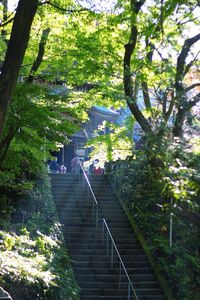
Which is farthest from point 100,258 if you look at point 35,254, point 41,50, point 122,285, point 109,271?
point 41,50

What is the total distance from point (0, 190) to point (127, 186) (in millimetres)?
5917

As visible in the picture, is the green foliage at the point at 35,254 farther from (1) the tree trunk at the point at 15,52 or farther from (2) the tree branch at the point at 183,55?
(2) the tree branch at the point at 183,55

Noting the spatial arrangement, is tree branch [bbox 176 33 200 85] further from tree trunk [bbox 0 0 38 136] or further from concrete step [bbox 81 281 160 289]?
tree trunk [bbox 0 0 38 136]

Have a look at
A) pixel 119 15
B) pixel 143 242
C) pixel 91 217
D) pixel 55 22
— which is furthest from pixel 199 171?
pixel 91 217

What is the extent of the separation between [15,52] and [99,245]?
958 cm

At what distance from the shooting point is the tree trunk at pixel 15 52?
5.90 m

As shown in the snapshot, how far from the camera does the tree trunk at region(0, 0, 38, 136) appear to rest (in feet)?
19.4

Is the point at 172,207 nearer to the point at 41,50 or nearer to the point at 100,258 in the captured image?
the point at 41,50

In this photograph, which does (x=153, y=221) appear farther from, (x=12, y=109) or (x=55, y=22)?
(x=12, y=109)

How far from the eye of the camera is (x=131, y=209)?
1638 cm

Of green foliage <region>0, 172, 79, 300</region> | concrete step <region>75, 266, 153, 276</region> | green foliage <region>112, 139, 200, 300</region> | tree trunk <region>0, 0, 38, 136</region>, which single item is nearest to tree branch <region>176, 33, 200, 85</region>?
green foliage <region>112, 139, 200, 300</region>

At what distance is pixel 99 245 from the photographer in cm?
1439

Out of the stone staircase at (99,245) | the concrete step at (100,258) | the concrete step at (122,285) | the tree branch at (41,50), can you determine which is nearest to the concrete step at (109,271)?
the stone staircase at (99,245)

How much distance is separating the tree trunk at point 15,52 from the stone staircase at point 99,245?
7.36m
